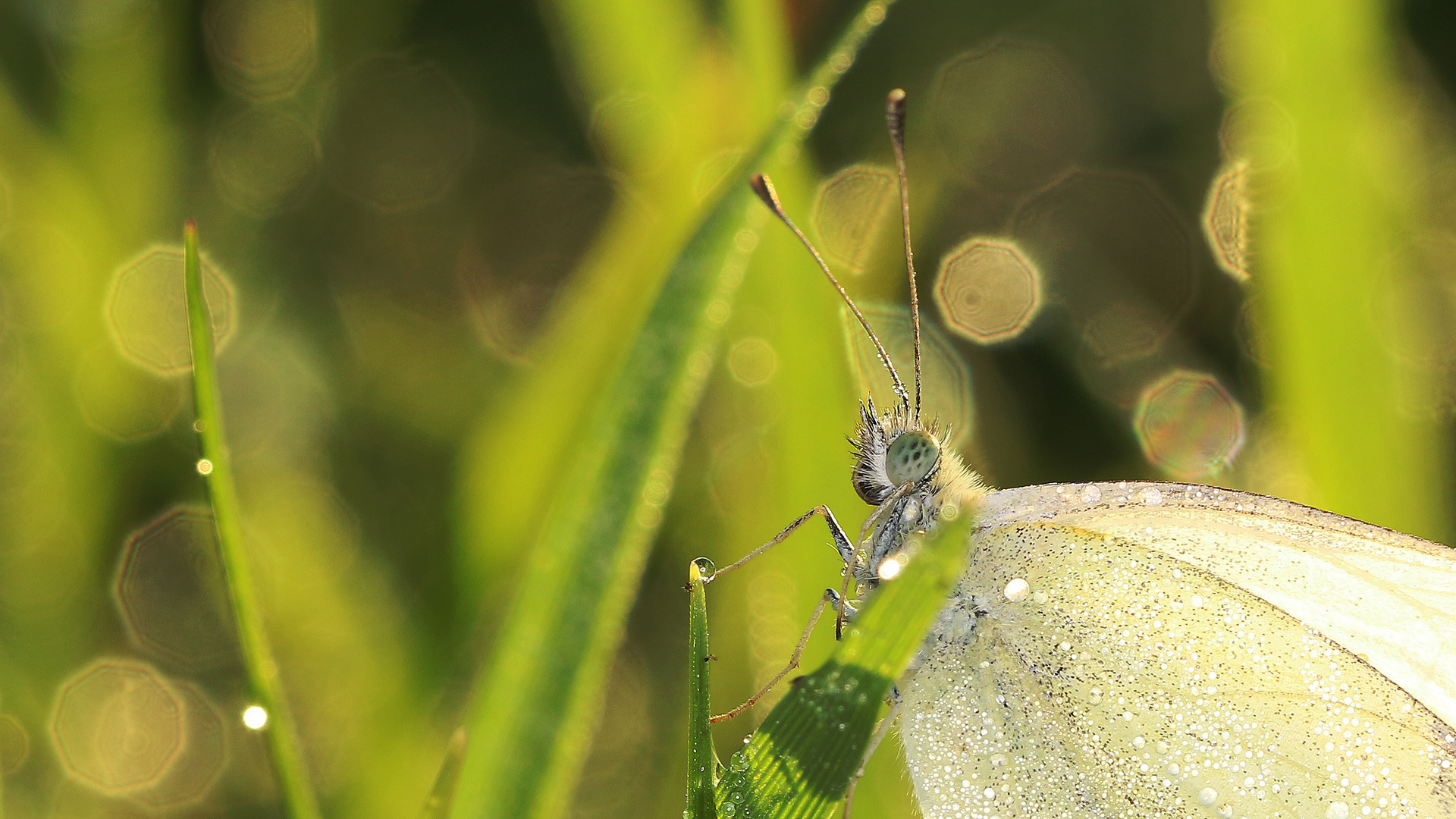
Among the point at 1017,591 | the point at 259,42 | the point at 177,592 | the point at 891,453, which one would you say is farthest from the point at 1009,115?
the point at 177,592

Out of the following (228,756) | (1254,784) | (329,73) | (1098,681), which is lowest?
(1254,784)

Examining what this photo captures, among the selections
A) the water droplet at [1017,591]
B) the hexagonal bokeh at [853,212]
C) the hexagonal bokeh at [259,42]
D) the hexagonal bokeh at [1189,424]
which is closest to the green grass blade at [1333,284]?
the hexagonal bokeh at [1189,424]

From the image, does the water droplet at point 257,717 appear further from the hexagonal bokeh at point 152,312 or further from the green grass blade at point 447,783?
the hexagonal bokeh at point 152,312

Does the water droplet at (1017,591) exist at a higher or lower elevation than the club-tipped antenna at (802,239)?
lower

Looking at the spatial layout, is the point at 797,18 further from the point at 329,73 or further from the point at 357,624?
the point at 357,624

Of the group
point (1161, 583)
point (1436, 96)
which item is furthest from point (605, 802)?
point (1436, 96)

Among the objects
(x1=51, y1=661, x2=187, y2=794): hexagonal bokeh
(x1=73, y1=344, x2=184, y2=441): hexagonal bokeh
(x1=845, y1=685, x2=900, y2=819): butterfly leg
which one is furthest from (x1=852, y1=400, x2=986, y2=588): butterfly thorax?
(x1=73, y1=344, x2=184, y2=441): hexagonal bokeh

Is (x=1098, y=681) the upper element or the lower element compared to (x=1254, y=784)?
upper

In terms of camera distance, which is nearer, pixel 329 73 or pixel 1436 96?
pixel 329 73
